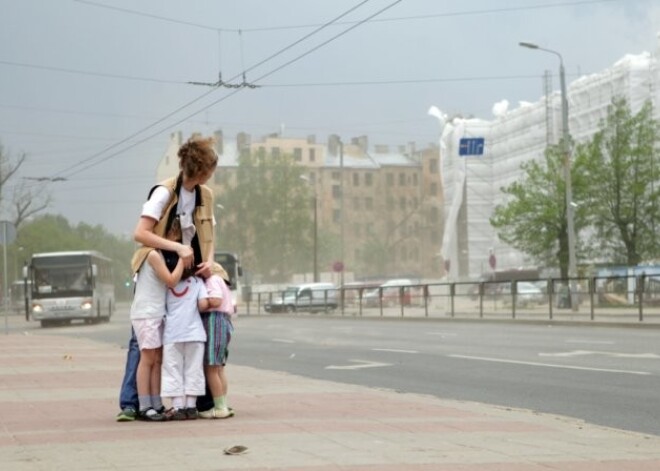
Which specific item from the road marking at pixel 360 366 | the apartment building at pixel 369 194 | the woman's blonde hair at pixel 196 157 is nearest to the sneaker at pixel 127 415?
the woman's blonde hair at pixel 196 157

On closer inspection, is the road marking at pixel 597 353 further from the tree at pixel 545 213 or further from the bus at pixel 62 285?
the tree at pixel 545 213

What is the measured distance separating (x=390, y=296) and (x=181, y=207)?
38.6 meters

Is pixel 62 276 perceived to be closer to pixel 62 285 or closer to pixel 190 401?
pixel 62 285

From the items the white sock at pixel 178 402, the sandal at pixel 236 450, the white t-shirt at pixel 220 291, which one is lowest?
the sandal at pixel 236 450

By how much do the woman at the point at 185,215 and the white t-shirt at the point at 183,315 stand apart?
0.48 feet

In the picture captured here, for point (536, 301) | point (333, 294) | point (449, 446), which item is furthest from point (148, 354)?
point (333, 294)

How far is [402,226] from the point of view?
382 feet

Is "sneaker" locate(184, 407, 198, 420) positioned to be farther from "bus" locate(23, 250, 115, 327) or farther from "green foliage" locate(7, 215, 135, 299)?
"green foliage" locate(7, 215, 135, 299)

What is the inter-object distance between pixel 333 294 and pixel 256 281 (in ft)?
250

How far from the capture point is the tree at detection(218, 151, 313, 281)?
13125 cm

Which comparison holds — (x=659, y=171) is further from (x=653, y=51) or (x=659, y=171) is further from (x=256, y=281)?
(x=256, y=281)

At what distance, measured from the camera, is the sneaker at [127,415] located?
886cm

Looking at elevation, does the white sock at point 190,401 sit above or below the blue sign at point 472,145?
below

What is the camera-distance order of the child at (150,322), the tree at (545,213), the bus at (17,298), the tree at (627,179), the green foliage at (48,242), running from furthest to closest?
the green foliage at (48,242) < the bus at (17,298) < the tree at (545,213) < the tree at (627,179) < the child at (150,322)
